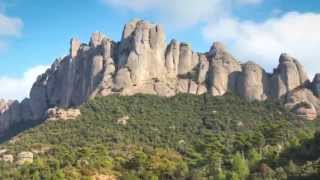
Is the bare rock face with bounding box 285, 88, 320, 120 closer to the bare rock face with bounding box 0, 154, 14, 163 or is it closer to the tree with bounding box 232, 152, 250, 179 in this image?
the tree with bounding box 232, 152, 250, 179

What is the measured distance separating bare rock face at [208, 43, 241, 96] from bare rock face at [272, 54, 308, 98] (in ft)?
28.4

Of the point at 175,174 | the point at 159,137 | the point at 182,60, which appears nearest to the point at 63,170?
the point at 175,174

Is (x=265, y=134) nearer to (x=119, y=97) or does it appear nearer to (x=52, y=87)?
(x=119, y=97)

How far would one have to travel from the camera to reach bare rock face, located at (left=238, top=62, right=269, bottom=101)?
148m

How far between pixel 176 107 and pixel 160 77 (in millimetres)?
10590

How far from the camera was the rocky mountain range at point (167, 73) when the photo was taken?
147 meters

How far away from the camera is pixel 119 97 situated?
5674 inches

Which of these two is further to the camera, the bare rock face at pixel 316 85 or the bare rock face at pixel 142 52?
the bare rock face at pixel 142 52

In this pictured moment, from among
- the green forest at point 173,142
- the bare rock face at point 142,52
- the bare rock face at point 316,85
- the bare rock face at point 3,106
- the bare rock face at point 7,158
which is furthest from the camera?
the bare rock face at point 3,106

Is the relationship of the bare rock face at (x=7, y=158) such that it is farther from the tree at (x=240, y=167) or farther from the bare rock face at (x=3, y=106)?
the bare rock face at (x=3, y=106)

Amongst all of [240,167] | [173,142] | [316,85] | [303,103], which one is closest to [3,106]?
[173,142]

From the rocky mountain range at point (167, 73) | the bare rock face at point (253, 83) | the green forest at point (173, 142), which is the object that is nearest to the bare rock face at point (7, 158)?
the green forest at point (173, 142)

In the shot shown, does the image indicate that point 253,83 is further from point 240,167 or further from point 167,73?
point 240,167

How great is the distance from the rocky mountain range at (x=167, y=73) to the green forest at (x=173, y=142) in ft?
11.5
